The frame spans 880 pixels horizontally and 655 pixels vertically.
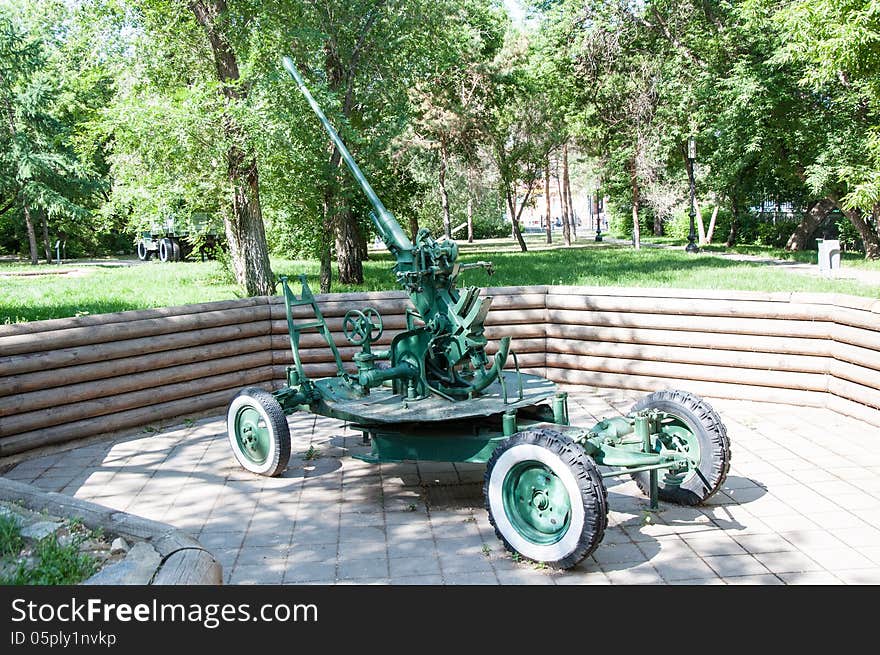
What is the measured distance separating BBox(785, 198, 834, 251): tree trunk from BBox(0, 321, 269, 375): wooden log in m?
23.0

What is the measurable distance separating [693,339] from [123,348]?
5.97m

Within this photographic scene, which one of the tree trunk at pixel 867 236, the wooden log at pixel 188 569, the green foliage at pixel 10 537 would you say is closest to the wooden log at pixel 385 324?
the green foliage at pixel 10 537

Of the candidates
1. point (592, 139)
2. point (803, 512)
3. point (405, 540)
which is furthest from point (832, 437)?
point (592, 139)

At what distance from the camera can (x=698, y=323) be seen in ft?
28.5

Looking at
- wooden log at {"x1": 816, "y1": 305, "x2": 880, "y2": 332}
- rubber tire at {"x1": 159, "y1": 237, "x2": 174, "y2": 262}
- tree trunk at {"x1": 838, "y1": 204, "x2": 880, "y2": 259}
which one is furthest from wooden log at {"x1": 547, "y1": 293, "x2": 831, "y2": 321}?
rubber tire at {"x1": 159, "y1": 237, "x2": 174, "y2": 262}

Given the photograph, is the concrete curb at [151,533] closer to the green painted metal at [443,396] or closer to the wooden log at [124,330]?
the green painted metal at [443,396]

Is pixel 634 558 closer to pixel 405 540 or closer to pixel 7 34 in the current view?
pixel 405 540

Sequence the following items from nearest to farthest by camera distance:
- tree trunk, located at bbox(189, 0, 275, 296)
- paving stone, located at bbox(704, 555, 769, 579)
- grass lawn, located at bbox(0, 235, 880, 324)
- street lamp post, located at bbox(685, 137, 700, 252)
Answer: paving stone, located at bbox(704, 555, 769, 579) → grass lawn, located at bbox(0, 235, 880, 324) → tree trunk, located at bbox(189, 0, 275, 296) → street lamp post, located at bbox(685, 137, 700, 252)

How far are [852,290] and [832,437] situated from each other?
3291mm

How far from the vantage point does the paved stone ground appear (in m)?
4.87

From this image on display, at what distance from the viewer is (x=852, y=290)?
32.2 feet

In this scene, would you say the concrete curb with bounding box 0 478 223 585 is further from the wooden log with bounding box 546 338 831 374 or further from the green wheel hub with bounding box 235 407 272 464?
the wooden log with bounding box 546 338 831 374

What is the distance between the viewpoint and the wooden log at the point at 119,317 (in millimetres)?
7504

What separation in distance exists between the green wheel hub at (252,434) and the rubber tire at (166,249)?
80.0 ft
